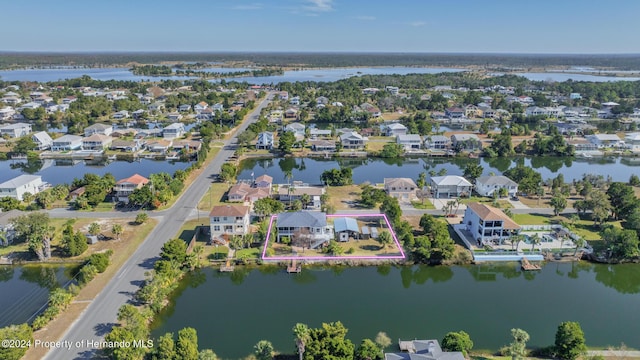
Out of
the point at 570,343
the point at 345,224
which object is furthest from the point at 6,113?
the point at 570,343

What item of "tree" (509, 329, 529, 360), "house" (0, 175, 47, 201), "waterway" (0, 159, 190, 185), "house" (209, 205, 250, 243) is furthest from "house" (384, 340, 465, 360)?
"waterway" (0, 159, 190, 185)

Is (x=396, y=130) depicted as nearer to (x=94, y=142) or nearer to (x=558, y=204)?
(x=558, y=204)

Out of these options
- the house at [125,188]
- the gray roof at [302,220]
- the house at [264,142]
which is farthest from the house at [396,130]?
the house at [125,188]

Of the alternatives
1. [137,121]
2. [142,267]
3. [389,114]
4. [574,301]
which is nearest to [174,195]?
[142,267]

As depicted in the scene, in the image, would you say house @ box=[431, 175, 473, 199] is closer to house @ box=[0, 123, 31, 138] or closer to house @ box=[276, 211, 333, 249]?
house @ box=[276, 211, 333, 249]

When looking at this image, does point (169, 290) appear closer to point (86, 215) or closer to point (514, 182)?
point (86, 215)

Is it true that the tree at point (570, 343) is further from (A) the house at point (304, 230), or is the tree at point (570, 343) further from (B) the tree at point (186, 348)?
(B) the tree at point (186, 348)
